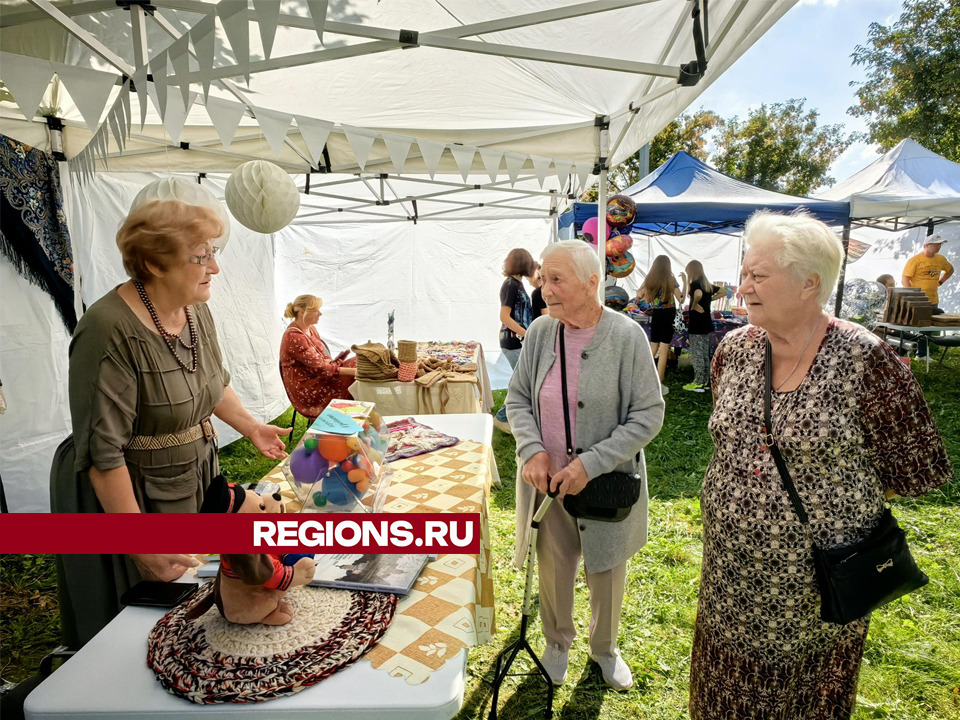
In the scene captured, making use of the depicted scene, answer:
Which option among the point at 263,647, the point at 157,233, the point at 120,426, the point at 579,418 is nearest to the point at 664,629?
the point at 579,418

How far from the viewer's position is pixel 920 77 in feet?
57.7

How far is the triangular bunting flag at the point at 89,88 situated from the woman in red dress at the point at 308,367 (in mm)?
2256

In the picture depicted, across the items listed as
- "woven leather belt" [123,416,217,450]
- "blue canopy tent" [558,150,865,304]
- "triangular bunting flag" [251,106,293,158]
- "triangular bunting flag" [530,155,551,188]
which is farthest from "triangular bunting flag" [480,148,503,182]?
"woven leather belt" [123,416,217,450]

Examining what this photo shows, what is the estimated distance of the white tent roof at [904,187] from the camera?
6.58 m

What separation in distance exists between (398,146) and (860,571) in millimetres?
3232

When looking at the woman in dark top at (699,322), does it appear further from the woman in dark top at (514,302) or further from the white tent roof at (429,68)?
the white tent roof at (429,68)

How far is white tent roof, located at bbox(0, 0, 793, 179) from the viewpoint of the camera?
189 cm

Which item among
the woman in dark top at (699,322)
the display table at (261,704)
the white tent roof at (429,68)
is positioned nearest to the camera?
the display table at (261,704)

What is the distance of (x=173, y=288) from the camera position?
138 cm

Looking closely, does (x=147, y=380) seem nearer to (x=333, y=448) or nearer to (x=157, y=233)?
(x=157, y=233)

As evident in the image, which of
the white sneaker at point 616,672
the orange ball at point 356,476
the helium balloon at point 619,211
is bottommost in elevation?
the white sneaker at point 616,672

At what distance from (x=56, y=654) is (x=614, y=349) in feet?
5.49

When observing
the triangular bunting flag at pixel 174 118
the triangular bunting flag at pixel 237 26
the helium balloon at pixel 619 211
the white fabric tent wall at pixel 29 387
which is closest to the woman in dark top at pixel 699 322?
the helium balloon at pixel 619 211

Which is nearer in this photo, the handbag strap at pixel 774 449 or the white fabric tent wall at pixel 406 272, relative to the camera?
the handbag strap at pixel 774 449
